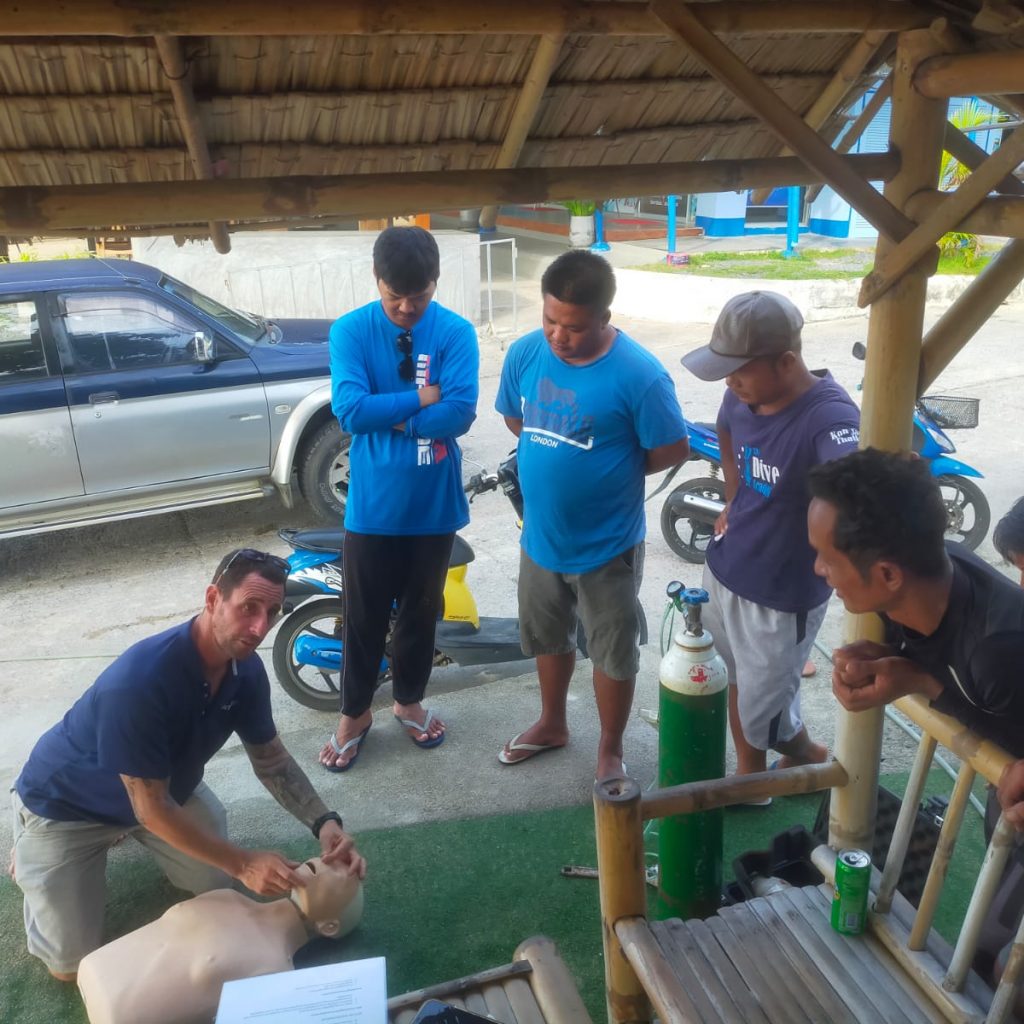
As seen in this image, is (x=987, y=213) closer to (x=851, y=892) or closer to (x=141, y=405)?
(x=851, y=892)

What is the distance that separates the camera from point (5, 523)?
5699mm

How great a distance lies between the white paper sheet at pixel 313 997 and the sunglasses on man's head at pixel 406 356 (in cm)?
203

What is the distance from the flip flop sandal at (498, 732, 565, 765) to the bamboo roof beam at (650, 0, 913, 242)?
230 centimetres

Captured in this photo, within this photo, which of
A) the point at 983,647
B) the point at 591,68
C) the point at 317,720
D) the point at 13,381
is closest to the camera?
the point at 983,647

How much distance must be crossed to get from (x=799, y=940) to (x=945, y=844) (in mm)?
436

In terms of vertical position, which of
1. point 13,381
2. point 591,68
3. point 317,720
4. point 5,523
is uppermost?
point 591,68

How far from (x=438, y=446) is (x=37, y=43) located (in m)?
1.78

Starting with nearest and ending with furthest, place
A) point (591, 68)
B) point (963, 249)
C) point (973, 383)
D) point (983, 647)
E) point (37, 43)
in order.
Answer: point (983, 647), point (37, 43), point (591, 68), point (973, 383), point (963, 249)

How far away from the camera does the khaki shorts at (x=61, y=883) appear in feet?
9.19

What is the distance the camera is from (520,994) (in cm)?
224

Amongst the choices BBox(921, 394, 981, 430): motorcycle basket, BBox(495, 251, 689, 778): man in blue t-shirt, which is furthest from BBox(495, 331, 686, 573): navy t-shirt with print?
BBox(921, 394, 981, 430): motorcycle basket

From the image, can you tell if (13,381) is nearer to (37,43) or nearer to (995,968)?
(37,43)

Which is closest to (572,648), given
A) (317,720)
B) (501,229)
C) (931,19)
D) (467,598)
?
(467,598)

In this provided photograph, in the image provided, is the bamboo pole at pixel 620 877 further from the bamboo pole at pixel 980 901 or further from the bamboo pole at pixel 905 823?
the bamboo pole at pixel 980 901
